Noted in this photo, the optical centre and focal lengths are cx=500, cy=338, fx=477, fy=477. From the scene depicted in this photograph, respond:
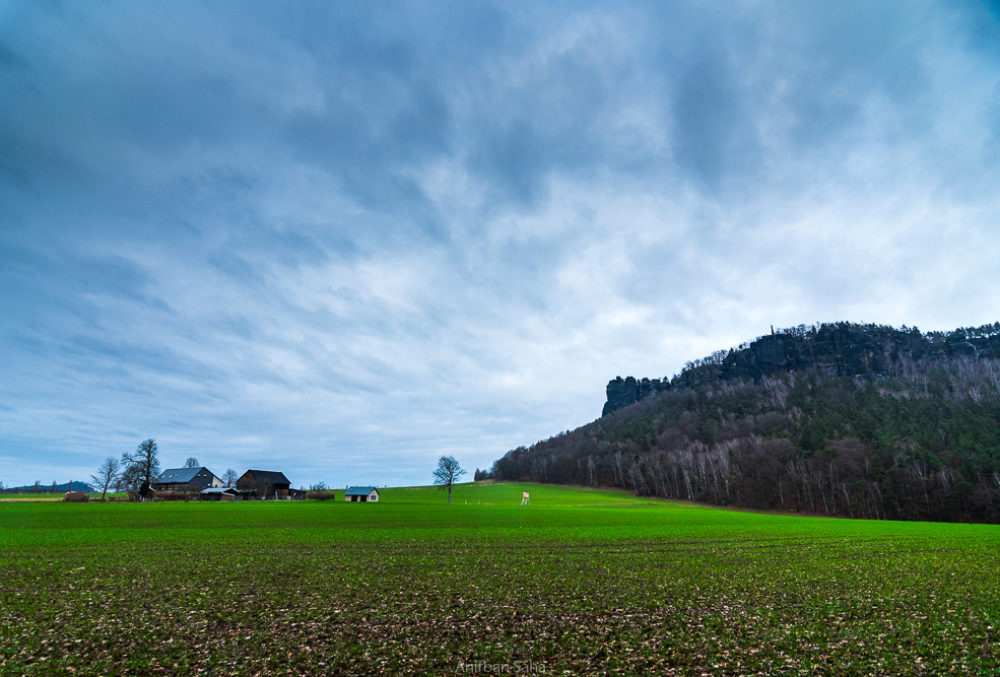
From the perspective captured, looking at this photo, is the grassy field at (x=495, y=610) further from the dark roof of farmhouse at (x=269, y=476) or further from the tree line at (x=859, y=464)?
the dark roof of farmhouse at (x=269, y=476)

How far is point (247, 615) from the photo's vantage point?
58.0ft

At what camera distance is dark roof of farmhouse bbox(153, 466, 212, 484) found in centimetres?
15312

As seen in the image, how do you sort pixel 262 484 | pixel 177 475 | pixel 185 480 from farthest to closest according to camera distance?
pixel 262 484
pixel 177 475
pixel 185 480

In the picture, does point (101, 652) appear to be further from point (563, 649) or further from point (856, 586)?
point (856, 586)

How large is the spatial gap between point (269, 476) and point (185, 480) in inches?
984

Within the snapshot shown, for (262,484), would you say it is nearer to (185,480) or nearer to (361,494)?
(185,480)

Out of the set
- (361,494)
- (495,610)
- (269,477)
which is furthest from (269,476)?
(495,610)

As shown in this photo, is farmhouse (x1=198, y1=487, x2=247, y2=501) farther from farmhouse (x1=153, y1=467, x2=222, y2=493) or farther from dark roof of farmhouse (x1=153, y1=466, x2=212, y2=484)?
dark roof of farmhouse (x1=153, y1=466, x2=212, y2=484)

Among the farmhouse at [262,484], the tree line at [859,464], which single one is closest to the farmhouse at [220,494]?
the farmhouse at [262,484]

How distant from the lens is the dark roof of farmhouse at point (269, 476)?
163750 mm

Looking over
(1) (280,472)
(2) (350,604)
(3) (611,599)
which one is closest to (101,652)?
(2) (350,604)

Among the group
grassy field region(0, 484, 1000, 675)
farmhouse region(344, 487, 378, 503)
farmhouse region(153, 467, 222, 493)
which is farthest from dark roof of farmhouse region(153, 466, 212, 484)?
grassy field region(0, 484, 1000, 675)

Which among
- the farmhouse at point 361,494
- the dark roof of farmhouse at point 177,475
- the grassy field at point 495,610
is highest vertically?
the dark roof of farmhouse at point 177,475

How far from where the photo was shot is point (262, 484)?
163 metres
